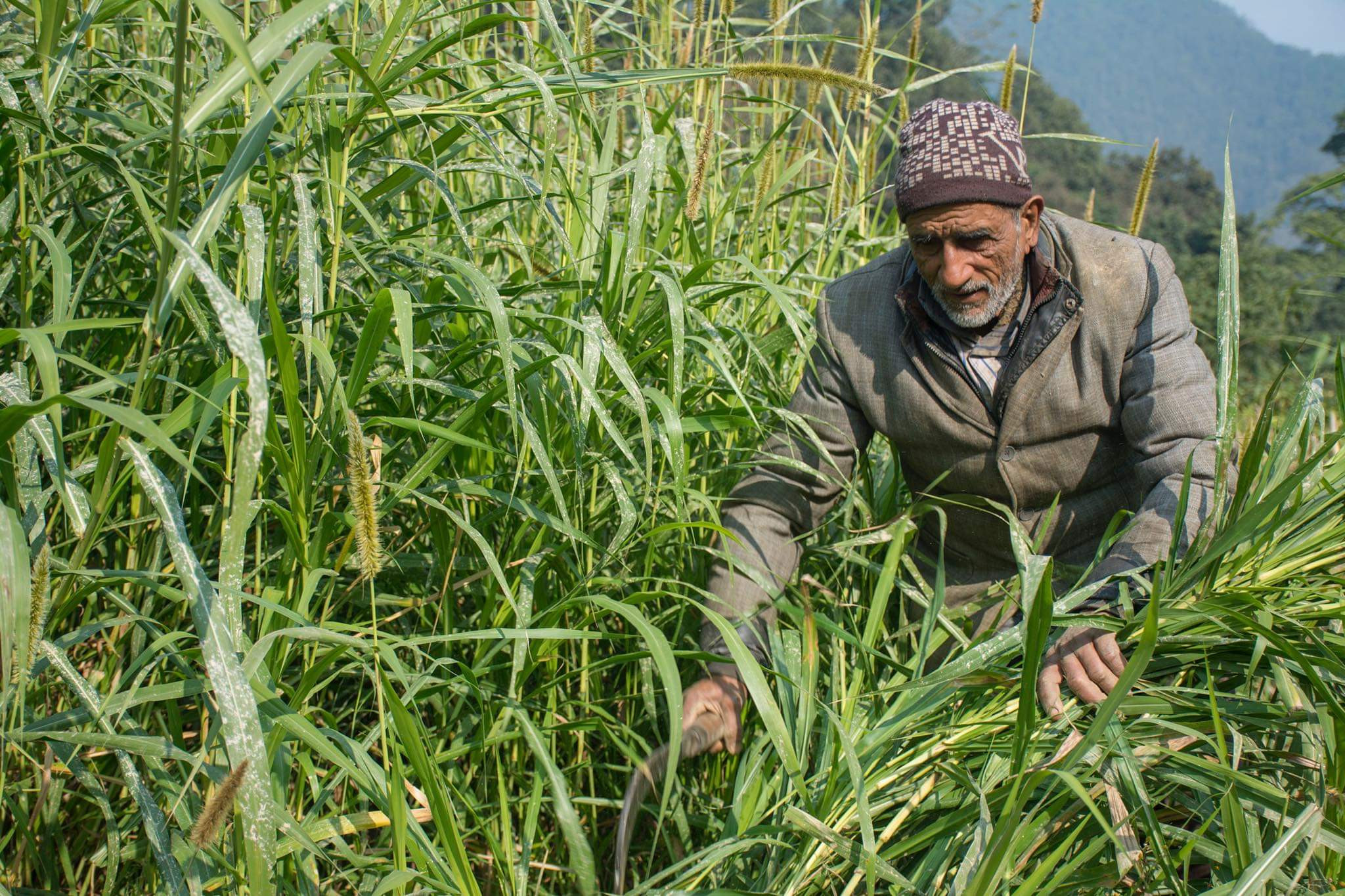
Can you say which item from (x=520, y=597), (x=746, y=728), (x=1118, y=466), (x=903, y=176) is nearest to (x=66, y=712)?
(x=520, y=597)

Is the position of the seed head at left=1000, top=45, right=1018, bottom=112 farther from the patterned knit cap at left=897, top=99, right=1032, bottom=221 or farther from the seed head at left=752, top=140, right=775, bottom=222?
the seed head at left=752, top=140, right=775, bottom=222

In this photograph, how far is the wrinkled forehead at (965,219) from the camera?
184 centimetres

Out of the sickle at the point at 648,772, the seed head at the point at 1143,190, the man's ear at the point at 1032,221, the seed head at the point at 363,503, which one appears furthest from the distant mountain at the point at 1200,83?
the seed head at the point at 363,503

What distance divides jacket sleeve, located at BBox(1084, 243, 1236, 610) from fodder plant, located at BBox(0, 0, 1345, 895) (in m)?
0.21

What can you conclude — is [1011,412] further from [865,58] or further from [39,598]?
[39,598]

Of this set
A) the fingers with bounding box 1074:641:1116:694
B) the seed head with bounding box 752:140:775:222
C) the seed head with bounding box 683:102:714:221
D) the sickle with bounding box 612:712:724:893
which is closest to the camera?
the sickle with bounding box 612:712:724:893

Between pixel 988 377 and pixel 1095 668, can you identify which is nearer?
pixel 1095 668

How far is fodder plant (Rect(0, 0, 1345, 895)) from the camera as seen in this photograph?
3.51 feet

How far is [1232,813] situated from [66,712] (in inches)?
50.1

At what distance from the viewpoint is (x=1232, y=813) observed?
1.13 metres

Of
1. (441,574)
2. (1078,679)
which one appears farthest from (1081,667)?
(441,574)

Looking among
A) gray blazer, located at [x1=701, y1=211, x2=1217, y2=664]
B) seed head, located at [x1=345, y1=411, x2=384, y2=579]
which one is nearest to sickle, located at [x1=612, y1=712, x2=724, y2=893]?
gray blazer, located at [x1=701, y1=211, x2=1217, y2=664]

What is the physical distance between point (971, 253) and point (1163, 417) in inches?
17.0

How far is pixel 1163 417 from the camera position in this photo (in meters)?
1.78
